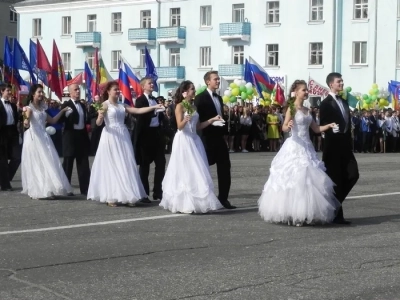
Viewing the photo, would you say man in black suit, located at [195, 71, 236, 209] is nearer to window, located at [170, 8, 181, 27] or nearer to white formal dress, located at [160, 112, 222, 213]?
white formal dress, located at [160, 112, 222, 213]

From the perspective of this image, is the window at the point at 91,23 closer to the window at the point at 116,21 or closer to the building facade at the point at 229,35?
the building facade at the point at 229,35

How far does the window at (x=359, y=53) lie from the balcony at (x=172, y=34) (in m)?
12.8

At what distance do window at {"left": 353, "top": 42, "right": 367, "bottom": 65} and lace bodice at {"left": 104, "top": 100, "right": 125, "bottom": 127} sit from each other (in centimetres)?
4698

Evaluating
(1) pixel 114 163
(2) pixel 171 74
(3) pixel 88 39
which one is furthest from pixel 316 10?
(1) pixel 114 163

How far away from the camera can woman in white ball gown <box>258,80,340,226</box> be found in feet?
40.4

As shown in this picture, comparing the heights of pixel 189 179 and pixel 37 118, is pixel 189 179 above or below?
below

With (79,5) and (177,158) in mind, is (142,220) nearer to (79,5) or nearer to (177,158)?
(177,158)

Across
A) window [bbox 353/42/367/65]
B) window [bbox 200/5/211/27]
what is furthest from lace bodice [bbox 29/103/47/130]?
window [bbox 200/5/211/27]

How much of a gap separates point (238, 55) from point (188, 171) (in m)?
53.0

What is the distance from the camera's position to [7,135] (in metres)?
17.6

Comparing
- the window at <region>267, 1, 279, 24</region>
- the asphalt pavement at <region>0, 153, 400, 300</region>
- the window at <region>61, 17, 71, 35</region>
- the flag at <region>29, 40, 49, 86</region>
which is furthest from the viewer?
the window at <region>61, 17, 71, 35</region>

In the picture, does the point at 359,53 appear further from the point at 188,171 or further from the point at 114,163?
the point at 188,171

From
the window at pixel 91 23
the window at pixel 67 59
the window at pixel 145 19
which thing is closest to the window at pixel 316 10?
the window at pixel 145 19

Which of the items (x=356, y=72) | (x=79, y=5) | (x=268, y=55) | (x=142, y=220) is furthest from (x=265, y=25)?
(x=142, y=220)
